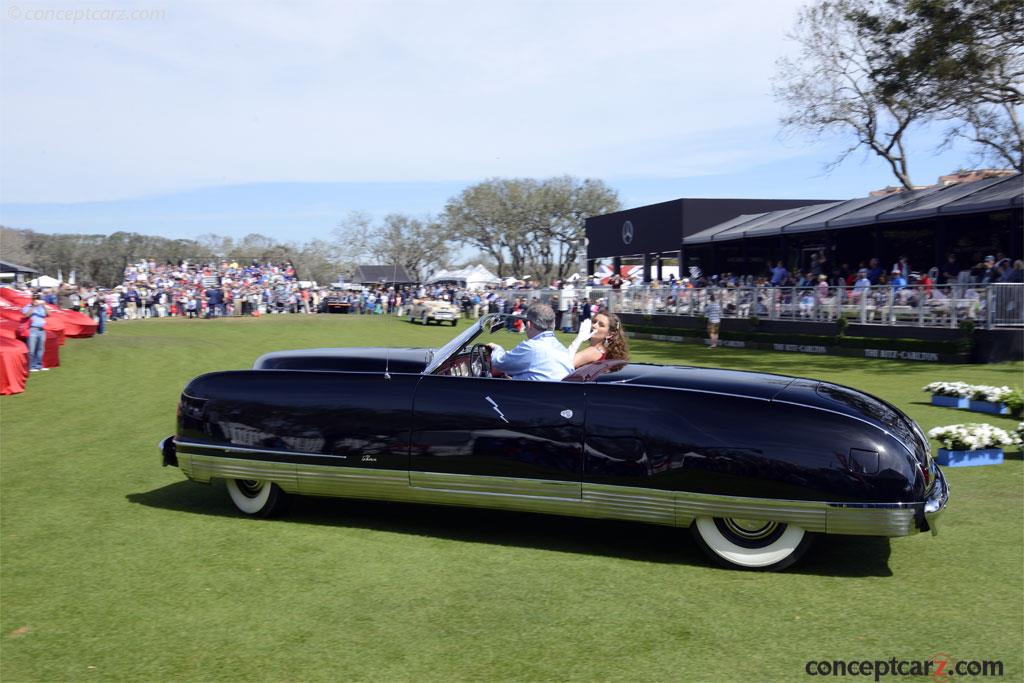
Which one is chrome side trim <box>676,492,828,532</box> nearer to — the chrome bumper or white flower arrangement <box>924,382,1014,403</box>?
the chrome bumper

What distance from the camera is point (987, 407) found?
1135 cm

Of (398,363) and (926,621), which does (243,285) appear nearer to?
(398,363)

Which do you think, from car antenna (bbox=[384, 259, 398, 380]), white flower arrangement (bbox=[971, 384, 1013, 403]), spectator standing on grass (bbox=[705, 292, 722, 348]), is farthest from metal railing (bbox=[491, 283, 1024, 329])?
car antenna (bbox=[384, 259, 398, 380])

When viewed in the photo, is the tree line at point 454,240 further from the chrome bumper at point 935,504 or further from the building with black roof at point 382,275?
the chrome bumper at point 935,504

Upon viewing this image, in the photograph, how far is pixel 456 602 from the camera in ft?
14.6

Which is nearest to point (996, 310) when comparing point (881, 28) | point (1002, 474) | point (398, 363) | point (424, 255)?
point (881, 28)

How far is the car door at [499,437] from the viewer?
517 centimetres

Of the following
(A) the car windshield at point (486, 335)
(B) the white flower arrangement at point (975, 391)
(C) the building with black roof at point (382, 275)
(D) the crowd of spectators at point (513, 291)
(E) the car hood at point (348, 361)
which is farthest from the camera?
(C) the building with black roof at point (382, 275)

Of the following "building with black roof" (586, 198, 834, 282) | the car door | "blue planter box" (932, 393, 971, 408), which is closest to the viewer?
the car door

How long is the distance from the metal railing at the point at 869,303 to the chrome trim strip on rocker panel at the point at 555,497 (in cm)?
1694

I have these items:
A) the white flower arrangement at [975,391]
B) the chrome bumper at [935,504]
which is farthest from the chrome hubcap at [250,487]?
Result: the white flower arrangement at [975,391]

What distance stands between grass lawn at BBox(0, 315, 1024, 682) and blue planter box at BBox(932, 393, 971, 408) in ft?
16.7

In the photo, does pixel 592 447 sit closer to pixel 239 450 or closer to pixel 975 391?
pixel 239 450

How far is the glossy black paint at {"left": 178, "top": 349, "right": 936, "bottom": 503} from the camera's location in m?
4.68
